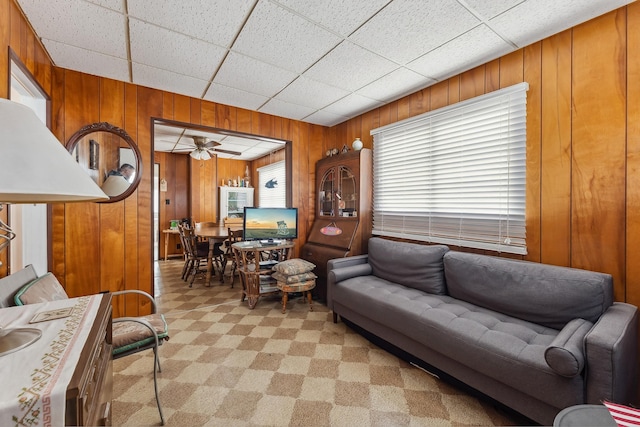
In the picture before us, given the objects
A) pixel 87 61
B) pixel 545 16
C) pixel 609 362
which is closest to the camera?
pixel 609 362

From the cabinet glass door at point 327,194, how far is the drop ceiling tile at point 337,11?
2.17m

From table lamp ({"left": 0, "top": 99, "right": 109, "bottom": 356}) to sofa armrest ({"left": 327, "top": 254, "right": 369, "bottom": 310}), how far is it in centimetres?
227

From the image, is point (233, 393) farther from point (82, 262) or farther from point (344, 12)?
point (344, 12)

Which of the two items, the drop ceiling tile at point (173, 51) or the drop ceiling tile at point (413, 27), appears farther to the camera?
the drop ceiling tile at point (173, 51)

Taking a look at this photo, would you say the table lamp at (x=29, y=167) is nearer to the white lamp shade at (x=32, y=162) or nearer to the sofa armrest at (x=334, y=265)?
the white lamp shade at (x=32, y=162)

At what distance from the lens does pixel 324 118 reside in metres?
4.07

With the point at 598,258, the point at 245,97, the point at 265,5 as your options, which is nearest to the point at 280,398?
the point at 598,258

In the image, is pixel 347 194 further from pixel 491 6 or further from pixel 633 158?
pixel 633 158

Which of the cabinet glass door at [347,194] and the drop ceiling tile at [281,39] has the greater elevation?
the drop ceiling tile at [281,39]

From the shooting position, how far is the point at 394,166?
11.0ft

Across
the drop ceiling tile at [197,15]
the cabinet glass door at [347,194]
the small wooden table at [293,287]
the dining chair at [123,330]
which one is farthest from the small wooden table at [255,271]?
the drop ceiling tile at [197,15]

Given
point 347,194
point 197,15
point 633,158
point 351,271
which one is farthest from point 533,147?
point 197,15

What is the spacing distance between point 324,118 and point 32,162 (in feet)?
11.9

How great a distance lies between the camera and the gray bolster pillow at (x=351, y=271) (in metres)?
2.89
